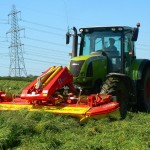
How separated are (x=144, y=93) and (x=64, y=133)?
444cm

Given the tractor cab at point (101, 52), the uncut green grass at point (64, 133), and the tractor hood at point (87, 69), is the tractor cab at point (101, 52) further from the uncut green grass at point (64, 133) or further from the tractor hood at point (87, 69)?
the uncut green grass at point (64, 133)

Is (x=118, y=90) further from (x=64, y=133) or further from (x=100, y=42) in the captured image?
(x=64, y=133)

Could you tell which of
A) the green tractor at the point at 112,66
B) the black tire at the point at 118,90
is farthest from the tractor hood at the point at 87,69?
the black tire at the point at 118,90

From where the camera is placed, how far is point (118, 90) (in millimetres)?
9398

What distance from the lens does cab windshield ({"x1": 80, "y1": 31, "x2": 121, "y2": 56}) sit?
10.2m

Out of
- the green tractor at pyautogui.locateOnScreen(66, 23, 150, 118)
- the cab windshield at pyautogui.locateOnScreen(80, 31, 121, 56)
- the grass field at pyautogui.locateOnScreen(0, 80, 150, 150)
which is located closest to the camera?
the grass field at pyautogui.locateOnScreen(0, 80, 150, 150)

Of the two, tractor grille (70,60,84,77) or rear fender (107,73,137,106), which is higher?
tractor grille (70,60,84,77)

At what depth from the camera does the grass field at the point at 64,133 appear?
572 cm

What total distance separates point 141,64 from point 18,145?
555 centimetres

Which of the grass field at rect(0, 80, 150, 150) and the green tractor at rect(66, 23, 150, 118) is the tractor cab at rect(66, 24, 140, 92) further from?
the grass field at rect(0, 80, 150, 150)

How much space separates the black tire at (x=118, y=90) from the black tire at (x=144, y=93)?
0.87 metres

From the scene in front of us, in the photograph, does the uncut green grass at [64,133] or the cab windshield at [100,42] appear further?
the cab windshield at [100,42]

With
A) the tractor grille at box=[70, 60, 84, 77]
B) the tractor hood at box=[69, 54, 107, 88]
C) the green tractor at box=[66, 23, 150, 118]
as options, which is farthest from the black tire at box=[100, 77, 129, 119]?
the tractor grille at box=[70, 60, 84, 77]

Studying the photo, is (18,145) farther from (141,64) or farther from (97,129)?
(141,64)
